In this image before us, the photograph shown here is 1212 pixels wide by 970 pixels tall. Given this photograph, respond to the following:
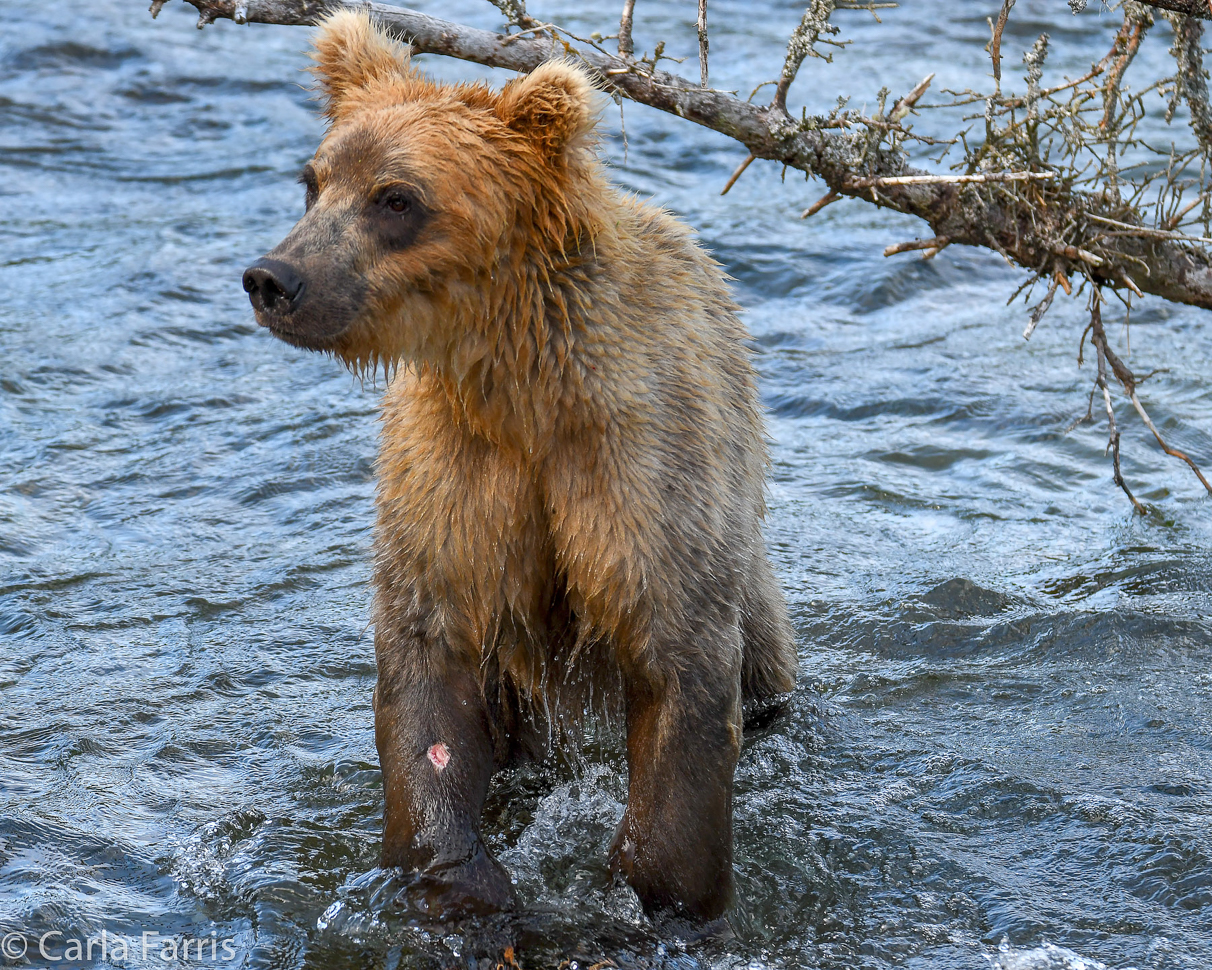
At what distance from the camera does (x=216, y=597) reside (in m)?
6.21

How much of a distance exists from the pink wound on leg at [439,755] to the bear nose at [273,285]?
1.35 m

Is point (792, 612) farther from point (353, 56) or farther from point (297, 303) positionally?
point (297, 303)

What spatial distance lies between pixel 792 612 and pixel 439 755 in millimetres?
2460

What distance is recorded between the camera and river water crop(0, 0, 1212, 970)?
430 centimetres

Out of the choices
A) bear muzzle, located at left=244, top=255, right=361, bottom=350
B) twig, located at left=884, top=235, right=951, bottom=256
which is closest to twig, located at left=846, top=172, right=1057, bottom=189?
twig, located at left=884, top=235, right=951, bottom=256

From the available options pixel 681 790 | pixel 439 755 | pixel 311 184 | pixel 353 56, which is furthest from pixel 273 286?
pixel 681 790

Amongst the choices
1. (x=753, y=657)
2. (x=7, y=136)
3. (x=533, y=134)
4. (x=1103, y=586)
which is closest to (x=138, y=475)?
(x=753, y=657)

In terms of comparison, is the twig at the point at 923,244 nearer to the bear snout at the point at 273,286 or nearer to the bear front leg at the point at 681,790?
the bear front leg at the point at 681,790

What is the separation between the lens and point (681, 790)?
417cm

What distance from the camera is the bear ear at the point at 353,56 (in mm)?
4211

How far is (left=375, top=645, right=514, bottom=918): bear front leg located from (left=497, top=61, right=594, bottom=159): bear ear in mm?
1509

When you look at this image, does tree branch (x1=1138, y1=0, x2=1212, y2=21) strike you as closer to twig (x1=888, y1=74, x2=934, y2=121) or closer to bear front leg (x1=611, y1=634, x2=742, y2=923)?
twig (x1=888, y1=74, x2=934, y2=121)

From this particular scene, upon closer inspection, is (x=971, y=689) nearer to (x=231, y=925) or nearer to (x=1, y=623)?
(x=231, y=925)

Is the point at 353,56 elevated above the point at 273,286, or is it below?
above
